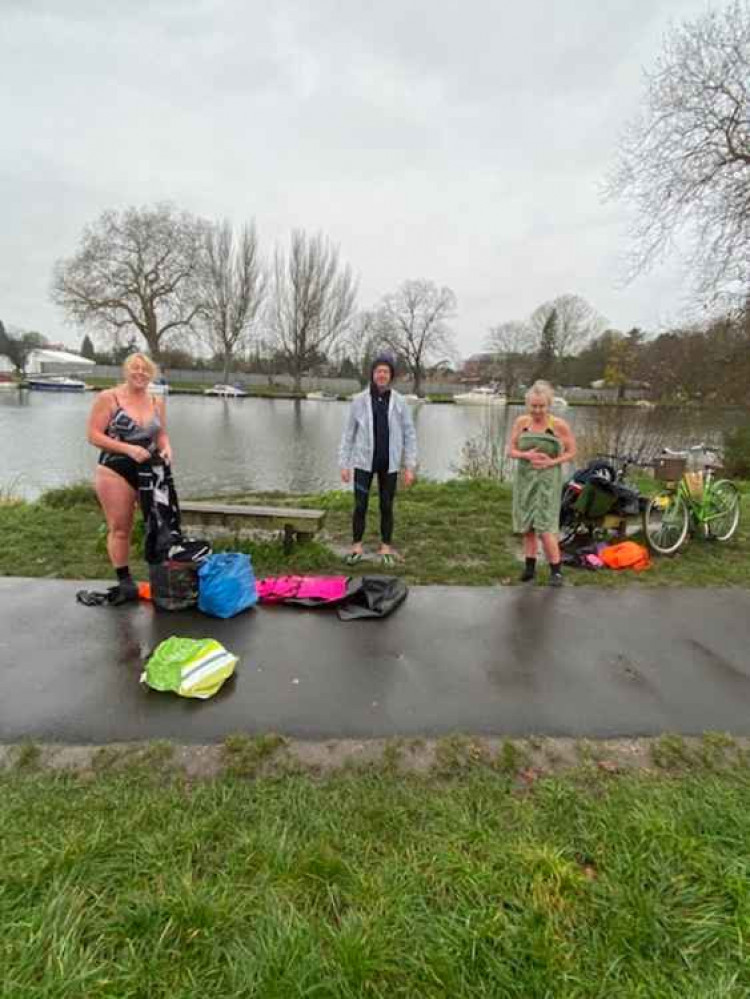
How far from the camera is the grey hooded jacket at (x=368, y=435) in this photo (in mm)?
4216

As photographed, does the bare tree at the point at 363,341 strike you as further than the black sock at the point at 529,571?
Yes

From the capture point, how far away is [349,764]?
2020 millimetres

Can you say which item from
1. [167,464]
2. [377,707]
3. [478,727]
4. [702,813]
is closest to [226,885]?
[377,707]

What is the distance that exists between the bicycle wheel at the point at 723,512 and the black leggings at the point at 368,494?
12.3 feet

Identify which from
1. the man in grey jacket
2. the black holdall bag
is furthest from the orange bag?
the black holdall bag

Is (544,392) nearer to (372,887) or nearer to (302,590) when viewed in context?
(302,590)

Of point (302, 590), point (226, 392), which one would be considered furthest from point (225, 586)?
point (226, 392)

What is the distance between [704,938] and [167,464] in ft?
11.9

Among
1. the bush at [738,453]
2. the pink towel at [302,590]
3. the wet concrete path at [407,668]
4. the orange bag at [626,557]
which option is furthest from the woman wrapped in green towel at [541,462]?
the bush at [738,453]

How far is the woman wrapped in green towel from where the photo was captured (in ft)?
12.5

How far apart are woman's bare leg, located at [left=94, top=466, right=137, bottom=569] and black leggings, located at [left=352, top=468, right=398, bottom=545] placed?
1.88 m

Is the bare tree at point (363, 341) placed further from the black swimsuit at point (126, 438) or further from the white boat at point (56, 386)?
the black swimsuit at point (126, 438)

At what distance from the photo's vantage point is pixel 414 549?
16.3 ft

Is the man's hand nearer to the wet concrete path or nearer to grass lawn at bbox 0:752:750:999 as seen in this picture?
the wet concrete path
